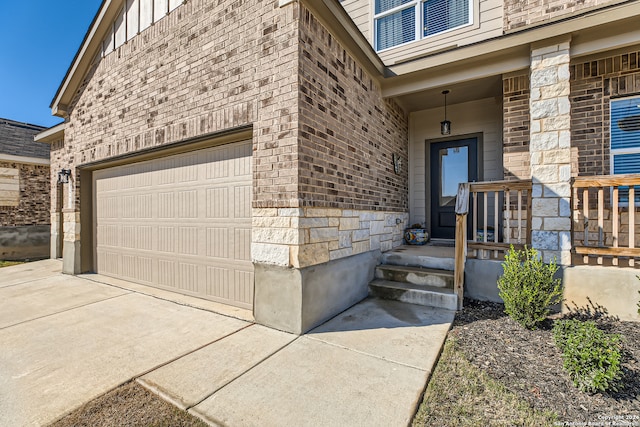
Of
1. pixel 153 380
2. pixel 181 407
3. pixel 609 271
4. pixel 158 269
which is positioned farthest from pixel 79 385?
pixel 609 271

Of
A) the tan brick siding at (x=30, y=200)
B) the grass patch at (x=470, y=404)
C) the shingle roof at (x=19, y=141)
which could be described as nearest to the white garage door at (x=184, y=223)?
the grass patch at (x=470, y=404)

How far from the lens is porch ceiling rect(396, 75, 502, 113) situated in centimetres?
495

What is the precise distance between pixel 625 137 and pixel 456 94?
2.47 m

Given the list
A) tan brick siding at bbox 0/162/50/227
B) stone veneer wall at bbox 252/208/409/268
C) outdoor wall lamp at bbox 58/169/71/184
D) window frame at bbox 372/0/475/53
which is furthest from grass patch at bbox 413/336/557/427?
tan brick siding at bbox 0/162/50/227

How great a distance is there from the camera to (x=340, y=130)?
13.1 feet

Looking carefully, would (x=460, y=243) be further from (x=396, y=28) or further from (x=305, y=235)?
(x=396, y=28)

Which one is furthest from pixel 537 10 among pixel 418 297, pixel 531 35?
pixel 418 297

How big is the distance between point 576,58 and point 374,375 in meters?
5.02

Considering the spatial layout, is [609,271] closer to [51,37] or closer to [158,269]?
[158,269]

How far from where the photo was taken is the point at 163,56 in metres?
4.63

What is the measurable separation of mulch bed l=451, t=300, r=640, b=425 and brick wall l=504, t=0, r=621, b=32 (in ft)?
15.6

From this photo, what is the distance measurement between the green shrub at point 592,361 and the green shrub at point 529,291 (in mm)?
748

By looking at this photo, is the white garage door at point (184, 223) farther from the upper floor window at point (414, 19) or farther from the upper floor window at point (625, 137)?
the upper floor window at point (625, 137)

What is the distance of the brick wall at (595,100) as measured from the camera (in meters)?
4.09
